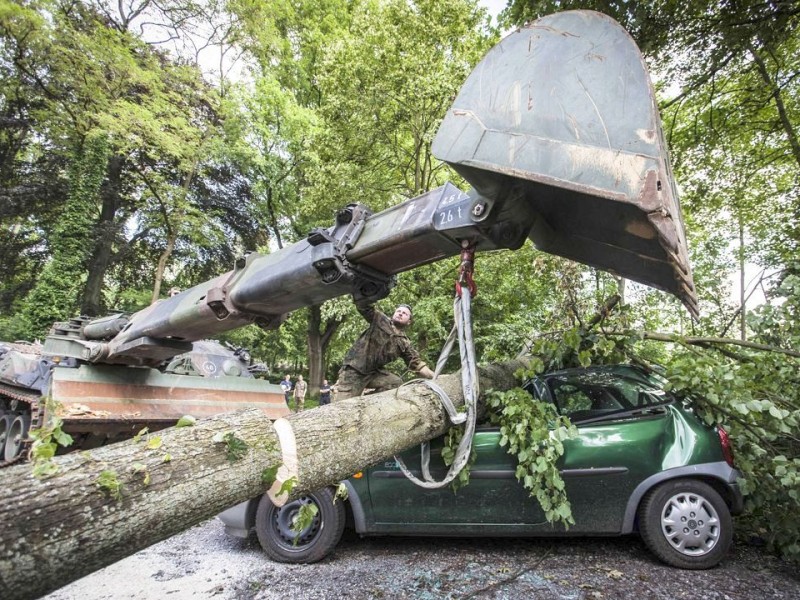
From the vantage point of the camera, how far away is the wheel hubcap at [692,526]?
11.0 feet

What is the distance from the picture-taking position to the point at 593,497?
3.48 meters

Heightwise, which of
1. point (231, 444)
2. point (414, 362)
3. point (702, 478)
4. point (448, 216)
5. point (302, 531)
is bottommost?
point (302, 531)

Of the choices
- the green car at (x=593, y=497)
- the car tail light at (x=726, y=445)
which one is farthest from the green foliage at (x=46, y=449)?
the car tail light at (x=726, y=445)

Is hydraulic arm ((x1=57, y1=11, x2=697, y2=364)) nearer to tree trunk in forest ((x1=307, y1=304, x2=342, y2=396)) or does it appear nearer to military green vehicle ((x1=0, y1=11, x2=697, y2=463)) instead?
military green vehicle ((x1=0, y1=11, x2=697, y2=463))

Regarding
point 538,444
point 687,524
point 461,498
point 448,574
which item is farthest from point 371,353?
point 687,524

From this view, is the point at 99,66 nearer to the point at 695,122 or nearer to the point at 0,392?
the point at 0,392

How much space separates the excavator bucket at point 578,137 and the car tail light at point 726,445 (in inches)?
73.2

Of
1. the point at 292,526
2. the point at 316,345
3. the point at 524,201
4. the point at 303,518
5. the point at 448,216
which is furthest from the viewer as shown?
the point at 316,345

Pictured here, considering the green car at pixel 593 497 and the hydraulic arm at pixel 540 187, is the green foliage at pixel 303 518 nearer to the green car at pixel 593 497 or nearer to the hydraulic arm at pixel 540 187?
the green car at pixel 593 497

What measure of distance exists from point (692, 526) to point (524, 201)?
2.75 m

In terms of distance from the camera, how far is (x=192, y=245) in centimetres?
1895

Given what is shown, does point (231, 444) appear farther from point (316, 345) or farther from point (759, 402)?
point (316, 345)

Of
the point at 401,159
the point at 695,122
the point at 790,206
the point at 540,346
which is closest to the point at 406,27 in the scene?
the point at 401,159

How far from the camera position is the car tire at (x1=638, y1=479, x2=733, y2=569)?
10.9 ft
